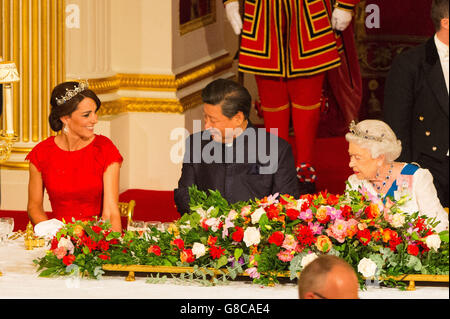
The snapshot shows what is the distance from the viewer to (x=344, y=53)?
26.3 ft

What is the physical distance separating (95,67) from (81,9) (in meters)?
0.40

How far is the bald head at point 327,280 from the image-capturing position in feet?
8.34

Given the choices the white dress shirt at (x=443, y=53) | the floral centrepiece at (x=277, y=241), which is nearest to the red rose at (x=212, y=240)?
the floral centrepiece at (x=277, y=241)

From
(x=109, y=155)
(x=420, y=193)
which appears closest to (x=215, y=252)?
(x=420, y=193)

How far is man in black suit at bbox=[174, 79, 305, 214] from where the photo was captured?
4.59m

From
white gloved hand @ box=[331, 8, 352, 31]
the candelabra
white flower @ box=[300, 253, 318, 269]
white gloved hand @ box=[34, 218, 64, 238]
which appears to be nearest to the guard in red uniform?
white gloved hand @ box=[331, 8, 352, 31]

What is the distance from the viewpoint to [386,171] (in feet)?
14.1

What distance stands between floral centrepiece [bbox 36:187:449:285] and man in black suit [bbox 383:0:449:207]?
4.29ft

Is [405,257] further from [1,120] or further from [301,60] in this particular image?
[1,120]

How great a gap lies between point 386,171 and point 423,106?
783 millimetres

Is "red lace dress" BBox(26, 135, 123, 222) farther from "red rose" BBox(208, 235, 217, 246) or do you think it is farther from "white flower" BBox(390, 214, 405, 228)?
"white flower" BBox(390, 214, 405, 228)

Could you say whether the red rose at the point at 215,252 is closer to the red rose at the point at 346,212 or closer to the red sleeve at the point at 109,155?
the red rose at the point at 346,212

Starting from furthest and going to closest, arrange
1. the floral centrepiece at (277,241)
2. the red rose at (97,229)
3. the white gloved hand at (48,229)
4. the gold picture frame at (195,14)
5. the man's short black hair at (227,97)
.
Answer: the gold picture frame at (195,14) → the man's short black hair at (227,97) → the white gloved hand at (48,229) → the red rose at (97,229) → the floral centrepiece at (277,241)

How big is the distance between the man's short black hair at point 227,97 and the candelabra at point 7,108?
82 cm
